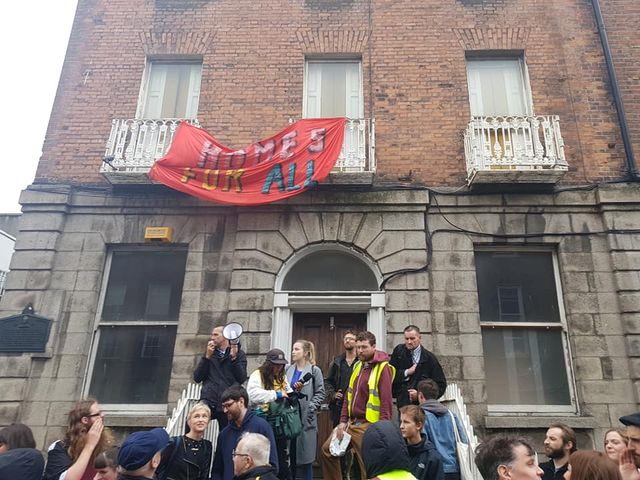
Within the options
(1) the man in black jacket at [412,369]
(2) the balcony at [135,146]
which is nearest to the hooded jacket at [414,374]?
(1) the man in black jacket at [412,369]

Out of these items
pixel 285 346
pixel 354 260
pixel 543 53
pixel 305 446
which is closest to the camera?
pixel 305 446

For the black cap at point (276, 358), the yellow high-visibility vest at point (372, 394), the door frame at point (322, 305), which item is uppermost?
the door frame at point (322, 305)

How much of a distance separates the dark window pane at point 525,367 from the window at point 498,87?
4.44m

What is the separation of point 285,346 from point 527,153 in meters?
5.54

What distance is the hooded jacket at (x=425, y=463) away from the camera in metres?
4.51

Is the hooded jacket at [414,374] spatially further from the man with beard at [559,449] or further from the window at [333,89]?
the window at [333,89]

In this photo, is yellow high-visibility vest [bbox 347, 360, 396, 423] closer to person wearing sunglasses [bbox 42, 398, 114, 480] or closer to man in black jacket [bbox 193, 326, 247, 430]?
man in black jacket [bbox 193, 326, 247, 430]

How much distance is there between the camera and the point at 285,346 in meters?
8.53

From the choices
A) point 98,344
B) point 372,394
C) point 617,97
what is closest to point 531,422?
point 372,394

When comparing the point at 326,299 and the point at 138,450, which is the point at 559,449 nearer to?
Result: the point at 138,450

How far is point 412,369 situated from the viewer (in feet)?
21.2

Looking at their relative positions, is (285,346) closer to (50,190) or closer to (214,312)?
(214,312)

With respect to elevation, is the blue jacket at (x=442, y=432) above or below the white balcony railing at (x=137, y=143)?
below

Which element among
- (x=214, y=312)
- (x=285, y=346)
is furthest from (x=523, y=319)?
(x=214, y=312)
